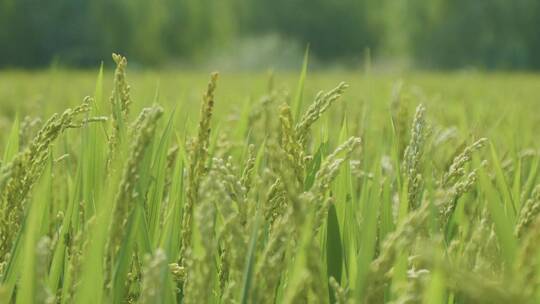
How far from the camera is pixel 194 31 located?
4191 centimetres

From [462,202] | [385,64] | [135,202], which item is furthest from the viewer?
[385,64]

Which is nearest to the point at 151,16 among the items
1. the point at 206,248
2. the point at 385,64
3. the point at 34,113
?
the point at 385,64

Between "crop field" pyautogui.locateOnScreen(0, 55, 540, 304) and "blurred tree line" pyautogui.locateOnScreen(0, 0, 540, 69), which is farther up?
"blurred tree line" pyautogui.locateOnScreen(0, 0, 540, 69)

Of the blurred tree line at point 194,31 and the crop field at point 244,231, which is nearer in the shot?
the crop field at point 244,231

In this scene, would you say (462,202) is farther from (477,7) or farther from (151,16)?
(477,7)

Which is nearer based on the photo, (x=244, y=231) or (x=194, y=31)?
(x=244, y=231)

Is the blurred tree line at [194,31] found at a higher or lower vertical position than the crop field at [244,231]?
higher

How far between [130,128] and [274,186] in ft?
0.84

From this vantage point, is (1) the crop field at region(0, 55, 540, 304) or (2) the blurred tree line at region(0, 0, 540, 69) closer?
(1) the crop field at region(0, 55, 540, 304)

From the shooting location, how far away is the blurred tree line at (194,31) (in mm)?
30859

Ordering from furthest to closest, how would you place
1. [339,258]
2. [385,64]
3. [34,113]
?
[385,64], [34,113], [339,258]

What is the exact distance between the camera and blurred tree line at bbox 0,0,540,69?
101 feet

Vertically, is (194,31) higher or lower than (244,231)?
higher

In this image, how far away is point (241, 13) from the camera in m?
53.3
